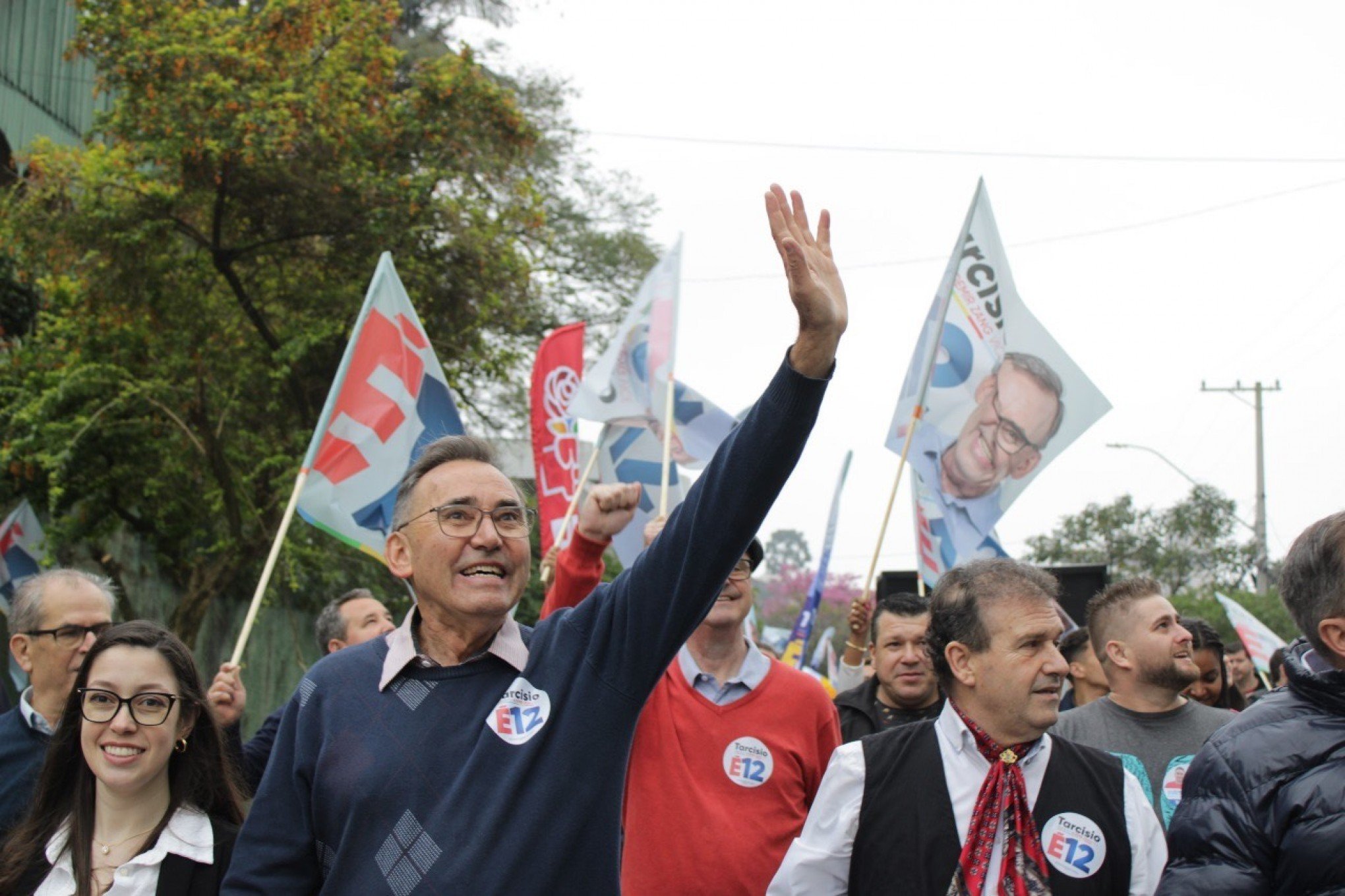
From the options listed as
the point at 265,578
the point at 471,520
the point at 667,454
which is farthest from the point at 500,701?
the point at 667,454

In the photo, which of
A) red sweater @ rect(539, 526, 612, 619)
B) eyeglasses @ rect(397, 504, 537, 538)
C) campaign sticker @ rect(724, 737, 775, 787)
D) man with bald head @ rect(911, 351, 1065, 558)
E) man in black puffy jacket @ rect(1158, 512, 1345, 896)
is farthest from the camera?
man with bald head @ rect(911, 351, 1065, 558)

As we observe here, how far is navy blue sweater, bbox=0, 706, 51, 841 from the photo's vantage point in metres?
4.10

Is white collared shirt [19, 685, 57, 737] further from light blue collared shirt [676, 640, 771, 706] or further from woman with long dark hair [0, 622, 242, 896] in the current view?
light blue collared shirt [676, 640, 771, 706]

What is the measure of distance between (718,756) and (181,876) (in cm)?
146

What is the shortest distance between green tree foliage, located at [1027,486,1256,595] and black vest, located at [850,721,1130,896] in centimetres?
3973

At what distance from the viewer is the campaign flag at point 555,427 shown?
357 inches

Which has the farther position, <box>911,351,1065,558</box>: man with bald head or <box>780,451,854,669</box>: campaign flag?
<box>780,451,854,669</box>: campaign flag

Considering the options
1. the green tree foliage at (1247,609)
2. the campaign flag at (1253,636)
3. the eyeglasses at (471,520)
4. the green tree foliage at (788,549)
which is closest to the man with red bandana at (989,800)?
the eyeglasses at (471,520)

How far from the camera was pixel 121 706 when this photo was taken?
367 cm

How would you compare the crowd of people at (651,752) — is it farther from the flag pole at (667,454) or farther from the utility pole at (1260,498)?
the utility pole at (1260,498)

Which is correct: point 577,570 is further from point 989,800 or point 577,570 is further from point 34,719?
point 34,719

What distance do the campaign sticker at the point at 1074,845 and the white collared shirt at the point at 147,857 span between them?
6.64 ft

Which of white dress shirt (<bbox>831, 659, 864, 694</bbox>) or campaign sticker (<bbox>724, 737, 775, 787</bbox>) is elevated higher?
campaign sticker (<bbox>724, 737, 775, 787</bbox>)

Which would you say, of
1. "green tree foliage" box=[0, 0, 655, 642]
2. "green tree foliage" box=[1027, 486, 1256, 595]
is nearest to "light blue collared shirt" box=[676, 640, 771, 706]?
"green tree foliage" box=[0, 0, 655, 642]
